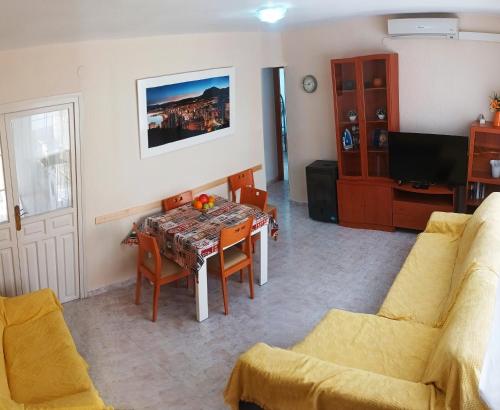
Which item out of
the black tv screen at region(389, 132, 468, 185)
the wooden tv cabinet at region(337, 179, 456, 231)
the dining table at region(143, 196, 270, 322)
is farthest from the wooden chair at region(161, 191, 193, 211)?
the black tv screen at region(389, 132, 468, 185)

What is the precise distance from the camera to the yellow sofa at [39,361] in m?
3.60

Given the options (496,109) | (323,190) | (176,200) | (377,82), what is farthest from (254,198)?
(496,109)

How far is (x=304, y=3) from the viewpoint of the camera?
421cm

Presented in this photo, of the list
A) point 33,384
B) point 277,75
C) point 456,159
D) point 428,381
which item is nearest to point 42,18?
point 33,384

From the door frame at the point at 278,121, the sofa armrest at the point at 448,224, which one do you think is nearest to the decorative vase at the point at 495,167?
the sofa armrest at the point at 448,224

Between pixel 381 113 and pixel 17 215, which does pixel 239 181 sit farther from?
pixel 17 215

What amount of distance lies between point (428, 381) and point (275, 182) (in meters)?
6.08

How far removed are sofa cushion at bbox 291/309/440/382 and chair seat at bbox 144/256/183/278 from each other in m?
1.60

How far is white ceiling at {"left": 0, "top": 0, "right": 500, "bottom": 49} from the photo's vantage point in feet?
9.46

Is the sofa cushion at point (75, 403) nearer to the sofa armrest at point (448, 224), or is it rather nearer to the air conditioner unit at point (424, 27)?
the sofa armrest at point (448, 224)

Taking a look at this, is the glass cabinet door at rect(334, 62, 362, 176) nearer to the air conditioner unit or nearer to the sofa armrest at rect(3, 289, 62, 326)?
the air conditioner unit

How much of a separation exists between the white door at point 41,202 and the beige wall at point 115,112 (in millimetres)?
162

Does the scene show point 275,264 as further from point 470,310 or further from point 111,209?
point 470,310

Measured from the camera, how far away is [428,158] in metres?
6.66
